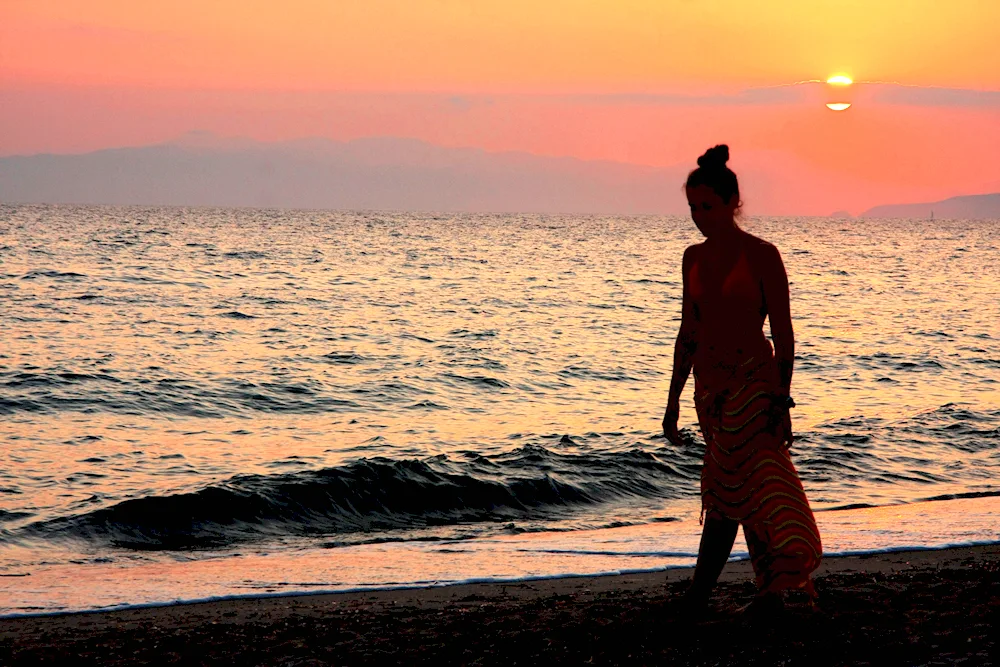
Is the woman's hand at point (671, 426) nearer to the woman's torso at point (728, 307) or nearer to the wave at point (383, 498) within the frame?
the woman's torso at point (728, 307)

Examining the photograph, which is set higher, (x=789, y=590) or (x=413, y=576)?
(x=789, y=590)

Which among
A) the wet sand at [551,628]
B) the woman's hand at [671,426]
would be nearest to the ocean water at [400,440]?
the wet sand at [551,628]

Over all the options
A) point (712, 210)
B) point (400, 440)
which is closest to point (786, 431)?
point (712, 210)

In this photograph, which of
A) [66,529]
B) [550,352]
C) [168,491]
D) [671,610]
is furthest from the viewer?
[550,352]

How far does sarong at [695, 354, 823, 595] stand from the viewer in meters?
4.38

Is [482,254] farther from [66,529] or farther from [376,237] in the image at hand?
[66,529]

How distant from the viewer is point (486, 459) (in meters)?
11.3

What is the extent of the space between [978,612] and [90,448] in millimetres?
9940


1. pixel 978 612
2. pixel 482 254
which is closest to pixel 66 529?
pixel 978 612

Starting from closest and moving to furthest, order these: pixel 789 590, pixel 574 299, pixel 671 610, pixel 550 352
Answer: pixel 789 590, pixel 671 610, pixel 550 352, pixel 574 299

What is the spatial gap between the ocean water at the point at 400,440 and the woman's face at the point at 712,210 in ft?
9.45

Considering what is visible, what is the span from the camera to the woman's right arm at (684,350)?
14.9 ft

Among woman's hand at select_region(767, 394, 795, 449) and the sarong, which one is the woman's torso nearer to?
the sarong

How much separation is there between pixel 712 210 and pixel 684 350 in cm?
63
